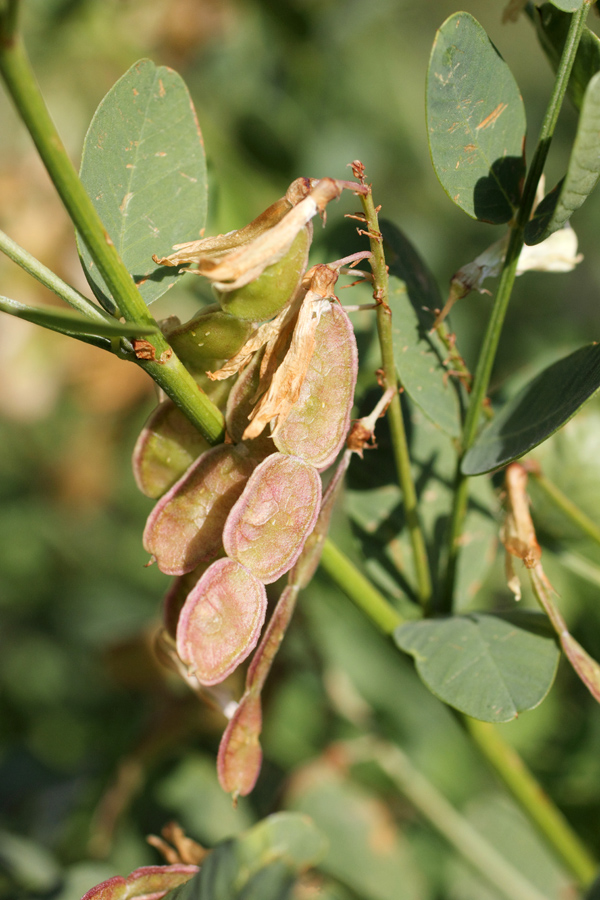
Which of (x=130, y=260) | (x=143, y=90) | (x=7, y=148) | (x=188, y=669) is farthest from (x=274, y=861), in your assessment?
(x=7, y=148)

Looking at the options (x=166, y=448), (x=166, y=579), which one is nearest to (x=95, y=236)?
(x=166, y=448)

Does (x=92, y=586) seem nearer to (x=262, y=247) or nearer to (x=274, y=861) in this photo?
(x=274, y=861)

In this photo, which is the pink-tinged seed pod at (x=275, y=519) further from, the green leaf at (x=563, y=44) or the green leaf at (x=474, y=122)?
the green leaf at (x=563, y=44)

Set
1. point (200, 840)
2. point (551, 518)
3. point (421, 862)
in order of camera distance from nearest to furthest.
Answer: point (551, 518)
point (200, 840)
point (421, 862)

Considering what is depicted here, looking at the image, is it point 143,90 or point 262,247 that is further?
point 143,90

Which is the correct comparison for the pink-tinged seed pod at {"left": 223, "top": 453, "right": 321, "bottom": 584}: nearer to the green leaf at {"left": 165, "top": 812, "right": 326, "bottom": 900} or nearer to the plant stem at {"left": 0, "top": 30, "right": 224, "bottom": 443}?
the plant stem at {"left": 0, "top": 30, "right": 224, "bottom": 443}
